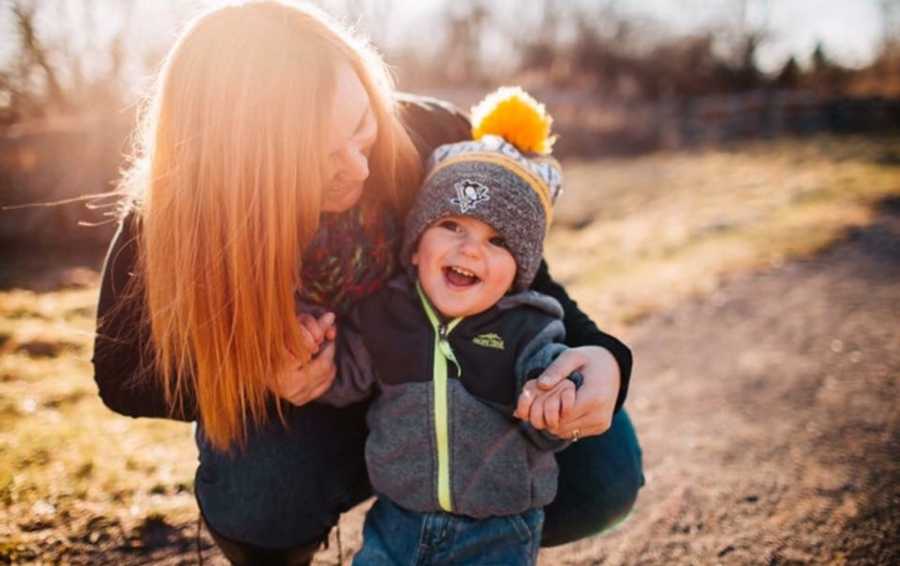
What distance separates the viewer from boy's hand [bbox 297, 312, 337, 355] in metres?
1.49

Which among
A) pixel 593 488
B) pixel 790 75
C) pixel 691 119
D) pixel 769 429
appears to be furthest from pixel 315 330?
pixel 790 75

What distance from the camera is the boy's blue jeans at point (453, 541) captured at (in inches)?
58.3

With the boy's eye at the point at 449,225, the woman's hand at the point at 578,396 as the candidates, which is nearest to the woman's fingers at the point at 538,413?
the woman's hand at the point at 578,396

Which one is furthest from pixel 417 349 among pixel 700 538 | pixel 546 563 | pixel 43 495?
pixel 43 495

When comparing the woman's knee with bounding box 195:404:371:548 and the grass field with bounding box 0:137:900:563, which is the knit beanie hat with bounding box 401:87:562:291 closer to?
the woman's knee with bounding box 195:404:371:548

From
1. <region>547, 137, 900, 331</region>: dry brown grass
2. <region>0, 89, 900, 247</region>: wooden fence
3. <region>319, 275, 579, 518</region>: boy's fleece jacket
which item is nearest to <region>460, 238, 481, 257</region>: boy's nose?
<region>319, 275, 579, 518</region>: boy's fleece jacket

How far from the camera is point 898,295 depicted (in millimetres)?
4332

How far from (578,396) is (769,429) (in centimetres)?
181

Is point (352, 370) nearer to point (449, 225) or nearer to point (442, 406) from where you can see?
point (442, 406)

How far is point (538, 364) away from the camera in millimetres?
1500

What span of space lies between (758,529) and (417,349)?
1.41 metres

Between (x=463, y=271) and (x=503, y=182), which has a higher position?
(x=503, y=182)

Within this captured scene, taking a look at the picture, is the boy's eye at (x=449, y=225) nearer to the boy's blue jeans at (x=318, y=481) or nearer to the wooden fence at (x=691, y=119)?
the boy's blue jeans at (x=318, y=481)

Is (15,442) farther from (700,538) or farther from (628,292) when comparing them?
(628,292)
